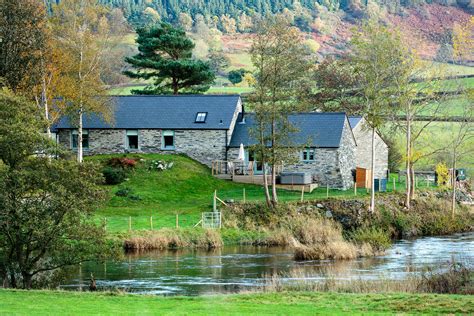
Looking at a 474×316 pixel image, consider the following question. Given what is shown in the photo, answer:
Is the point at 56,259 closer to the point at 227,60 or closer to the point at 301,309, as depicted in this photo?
the point at 301,309

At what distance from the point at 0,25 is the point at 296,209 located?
2167 cm

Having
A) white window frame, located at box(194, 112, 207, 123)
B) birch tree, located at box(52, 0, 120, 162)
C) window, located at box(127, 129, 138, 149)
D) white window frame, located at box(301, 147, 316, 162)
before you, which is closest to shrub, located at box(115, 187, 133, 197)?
birch tree, located at box(52, 0, 120, 162)

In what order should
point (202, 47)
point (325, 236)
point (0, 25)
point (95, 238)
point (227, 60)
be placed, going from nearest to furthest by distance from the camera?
point (95, 238), point (325, 236), point (0, 25), point (227, 60), point (202, 47)

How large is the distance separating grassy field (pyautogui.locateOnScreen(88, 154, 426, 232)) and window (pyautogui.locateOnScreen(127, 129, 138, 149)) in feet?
10.5

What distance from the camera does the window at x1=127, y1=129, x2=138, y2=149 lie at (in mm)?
70562

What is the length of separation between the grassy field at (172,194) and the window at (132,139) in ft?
10.5

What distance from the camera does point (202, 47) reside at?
19738 cm

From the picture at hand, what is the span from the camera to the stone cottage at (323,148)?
66.6m

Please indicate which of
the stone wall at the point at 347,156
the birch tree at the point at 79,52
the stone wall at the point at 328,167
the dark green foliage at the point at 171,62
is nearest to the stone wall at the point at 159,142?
the stone wall at the point at 328,167

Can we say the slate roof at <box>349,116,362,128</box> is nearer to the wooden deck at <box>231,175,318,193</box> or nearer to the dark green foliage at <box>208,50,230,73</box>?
the wooden deck at <box>231,175,318,193</box>

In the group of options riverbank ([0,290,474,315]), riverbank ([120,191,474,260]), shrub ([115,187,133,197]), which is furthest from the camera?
shrub ([115,187,133,197])

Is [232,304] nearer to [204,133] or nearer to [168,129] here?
[204,133]

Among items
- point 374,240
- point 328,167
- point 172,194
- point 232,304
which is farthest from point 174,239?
point 232,304

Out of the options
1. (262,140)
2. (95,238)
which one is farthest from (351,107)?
(95,238)
